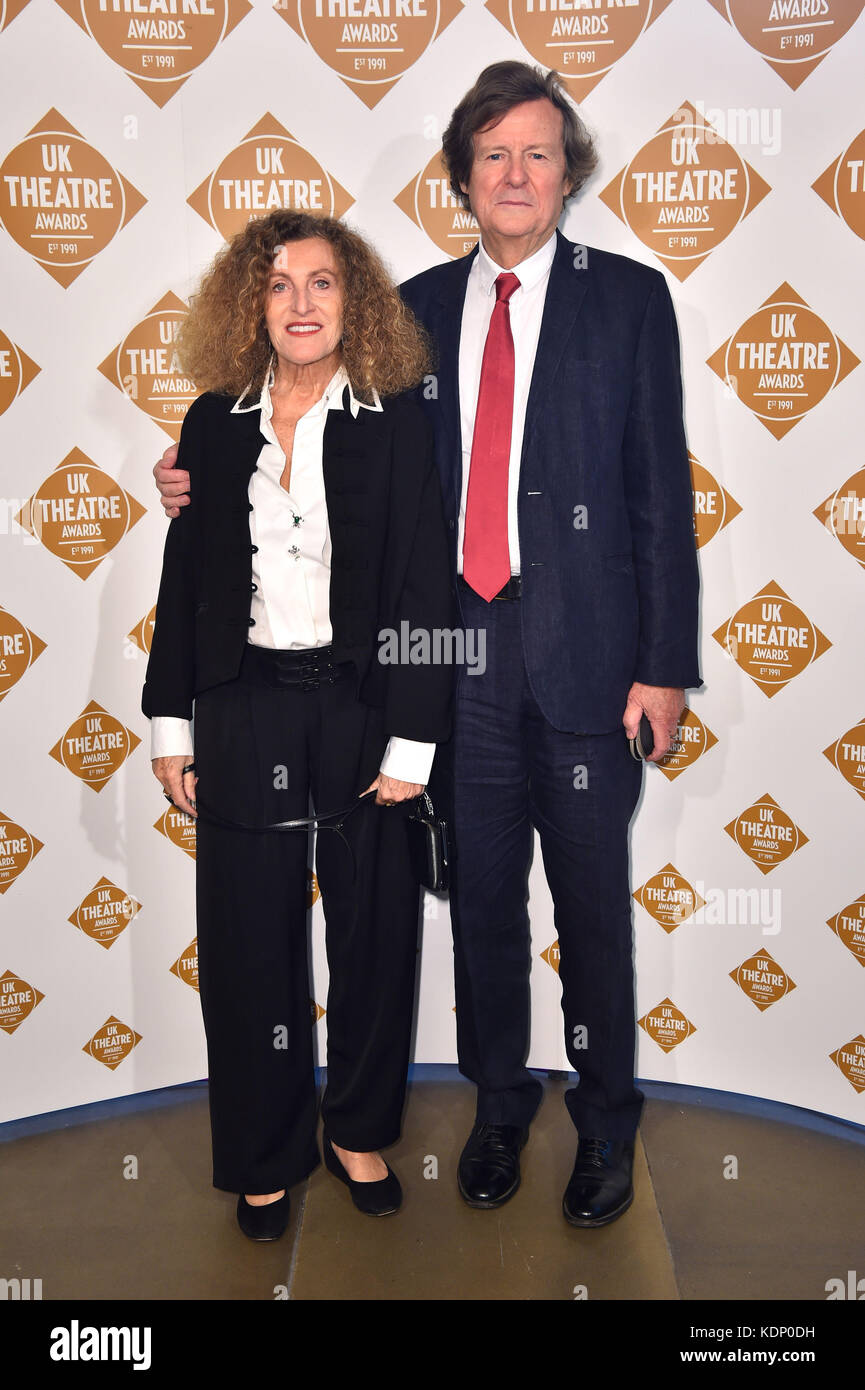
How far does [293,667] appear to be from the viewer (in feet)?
7.02

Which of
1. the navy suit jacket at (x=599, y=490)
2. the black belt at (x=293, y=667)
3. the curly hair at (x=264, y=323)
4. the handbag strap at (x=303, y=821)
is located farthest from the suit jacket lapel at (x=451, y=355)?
the handbag strap at (x=303, y=821)

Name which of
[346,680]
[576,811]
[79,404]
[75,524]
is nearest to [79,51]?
[79,404]

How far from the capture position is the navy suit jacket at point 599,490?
223cm

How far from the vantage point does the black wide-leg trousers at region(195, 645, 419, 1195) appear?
217cm

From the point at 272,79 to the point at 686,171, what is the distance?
0.94 metres

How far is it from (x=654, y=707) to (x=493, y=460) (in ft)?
1.96

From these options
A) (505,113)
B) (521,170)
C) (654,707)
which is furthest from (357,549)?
(505,113)

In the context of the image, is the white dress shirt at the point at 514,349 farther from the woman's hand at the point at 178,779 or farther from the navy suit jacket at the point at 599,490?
the woman's hand at the point at 178,779

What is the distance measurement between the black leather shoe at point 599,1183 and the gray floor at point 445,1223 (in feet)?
0.10

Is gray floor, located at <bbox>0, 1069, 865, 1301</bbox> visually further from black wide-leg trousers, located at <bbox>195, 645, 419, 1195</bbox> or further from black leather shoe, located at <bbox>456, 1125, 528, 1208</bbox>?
black wide-leg trousers, located at <bbox>195, 645, 419, 1195</bbox>

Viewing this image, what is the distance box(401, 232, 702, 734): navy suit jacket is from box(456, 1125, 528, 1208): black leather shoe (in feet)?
3.07

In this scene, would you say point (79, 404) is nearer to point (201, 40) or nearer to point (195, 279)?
point (195, 279)

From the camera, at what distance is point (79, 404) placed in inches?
101

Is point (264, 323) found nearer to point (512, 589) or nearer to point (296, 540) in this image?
point (296, 540)
